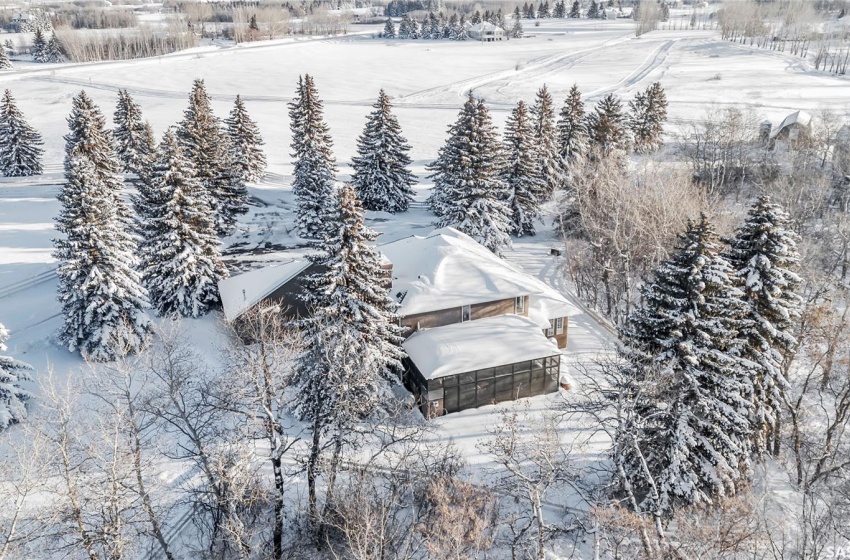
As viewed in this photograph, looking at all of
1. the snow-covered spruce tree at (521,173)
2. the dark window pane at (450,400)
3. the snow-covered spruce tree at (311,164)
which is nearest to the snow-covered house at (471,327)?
the dark window pane at (450,400)

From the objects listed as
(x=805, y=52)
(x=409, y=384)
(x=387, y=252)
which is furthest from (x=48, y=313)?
(x=805, y=52)

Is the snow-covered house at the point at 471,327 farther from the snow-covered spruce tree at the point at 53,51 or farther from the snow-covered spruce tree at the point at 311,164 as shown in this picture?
the snow-covered spruce tree at the point at 53,51

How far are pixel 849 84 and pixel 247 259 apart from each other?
3934 inches

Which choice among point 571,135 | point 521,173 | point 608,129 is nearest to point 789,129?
point 608,129

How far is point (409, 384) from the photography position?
28.0m

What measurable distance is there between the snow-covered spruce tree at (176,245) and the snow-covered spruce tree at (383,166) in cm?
2013

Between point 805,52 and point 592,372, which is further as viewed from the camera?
point 805,52

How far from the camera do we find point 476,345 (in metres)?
27.1

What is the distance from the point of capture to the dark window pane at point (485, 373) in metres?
26.5

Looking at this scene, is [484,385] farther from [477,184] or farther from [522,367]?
[477,184]

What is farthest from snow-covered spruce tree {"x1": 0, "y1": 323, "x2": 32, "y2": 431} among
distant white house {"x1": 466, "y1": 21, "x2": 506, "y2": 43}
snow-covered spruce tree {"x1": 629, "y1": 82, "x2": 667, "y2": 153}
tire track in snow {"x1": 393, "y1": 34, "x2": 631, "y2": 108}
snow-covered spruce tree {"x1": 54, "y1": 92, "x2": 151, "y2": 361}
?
distant white house {"x1": 466, "y1": 21, "x2": 506, "y2": 43}

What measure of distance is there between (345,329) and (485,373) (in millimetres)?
7451

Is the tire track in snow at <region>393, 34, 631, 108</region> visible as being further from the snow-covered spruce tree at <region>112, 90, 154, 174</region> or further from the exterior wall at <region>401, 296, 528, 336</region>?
the exterior wall at <region>401, 296, 528, 336</region>

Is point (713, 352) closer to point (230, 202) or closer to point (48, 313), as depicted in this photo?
point (48, 313)
